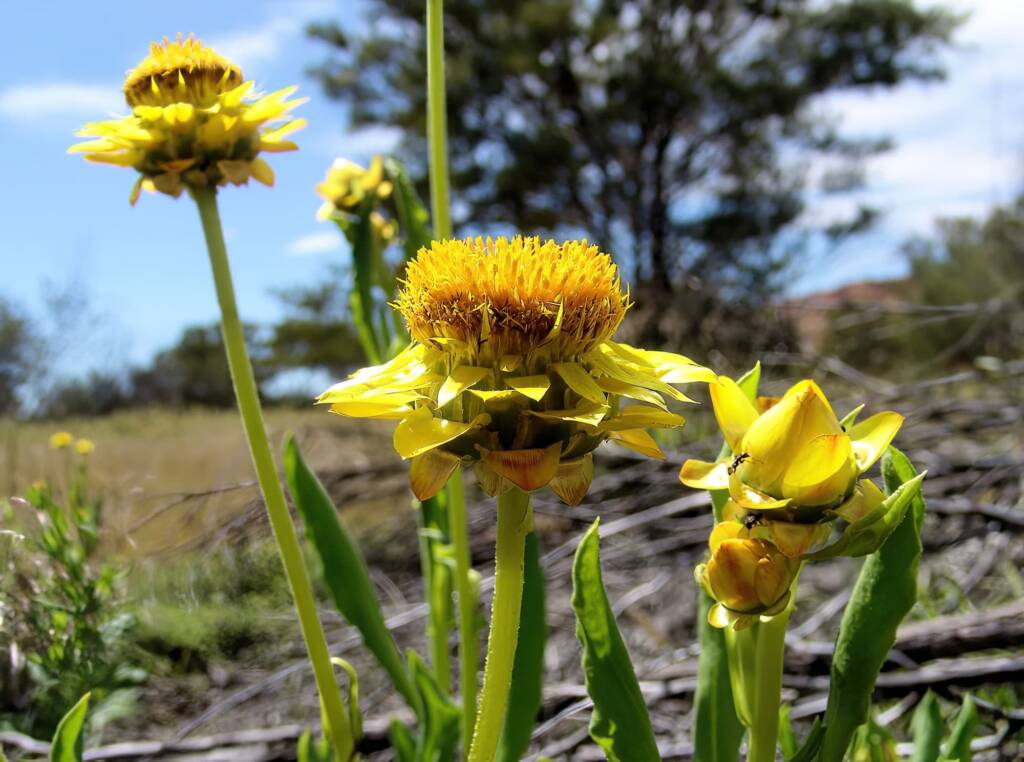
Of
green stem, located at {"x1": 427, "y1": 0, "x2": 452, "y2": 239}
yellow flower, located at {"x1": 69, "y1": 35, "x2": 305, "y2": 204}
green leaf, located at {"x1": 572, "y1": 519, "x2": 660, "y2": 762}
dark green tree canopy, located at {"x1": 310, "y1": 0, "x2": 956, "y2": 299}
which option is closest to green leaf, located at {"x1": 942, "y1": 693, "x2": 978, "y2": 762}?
green leaf, located at {"x1": 572, "y1": 519, "x2": 660, "y2": 762}

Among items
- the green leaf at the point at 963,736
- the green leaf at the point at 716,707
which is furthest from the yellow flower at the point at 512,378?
the green leaf at the point at 963,736

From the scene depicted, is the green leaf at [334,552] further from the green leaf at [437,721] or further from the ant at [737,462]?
the ant at [737,462]

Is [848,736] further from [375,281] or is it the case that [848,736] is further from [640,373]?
[375,281]

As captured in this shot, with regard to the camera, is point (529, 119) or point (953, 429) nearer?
point (953, 429)

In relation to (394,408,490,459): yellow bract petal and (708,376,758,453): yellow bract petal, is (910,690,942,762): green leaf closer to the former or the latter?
(708,376,758,453): yellow bract petal

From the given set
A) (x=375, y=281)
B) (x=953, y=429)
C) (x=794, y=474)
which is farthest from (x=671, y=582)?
(x=794, y=474)
